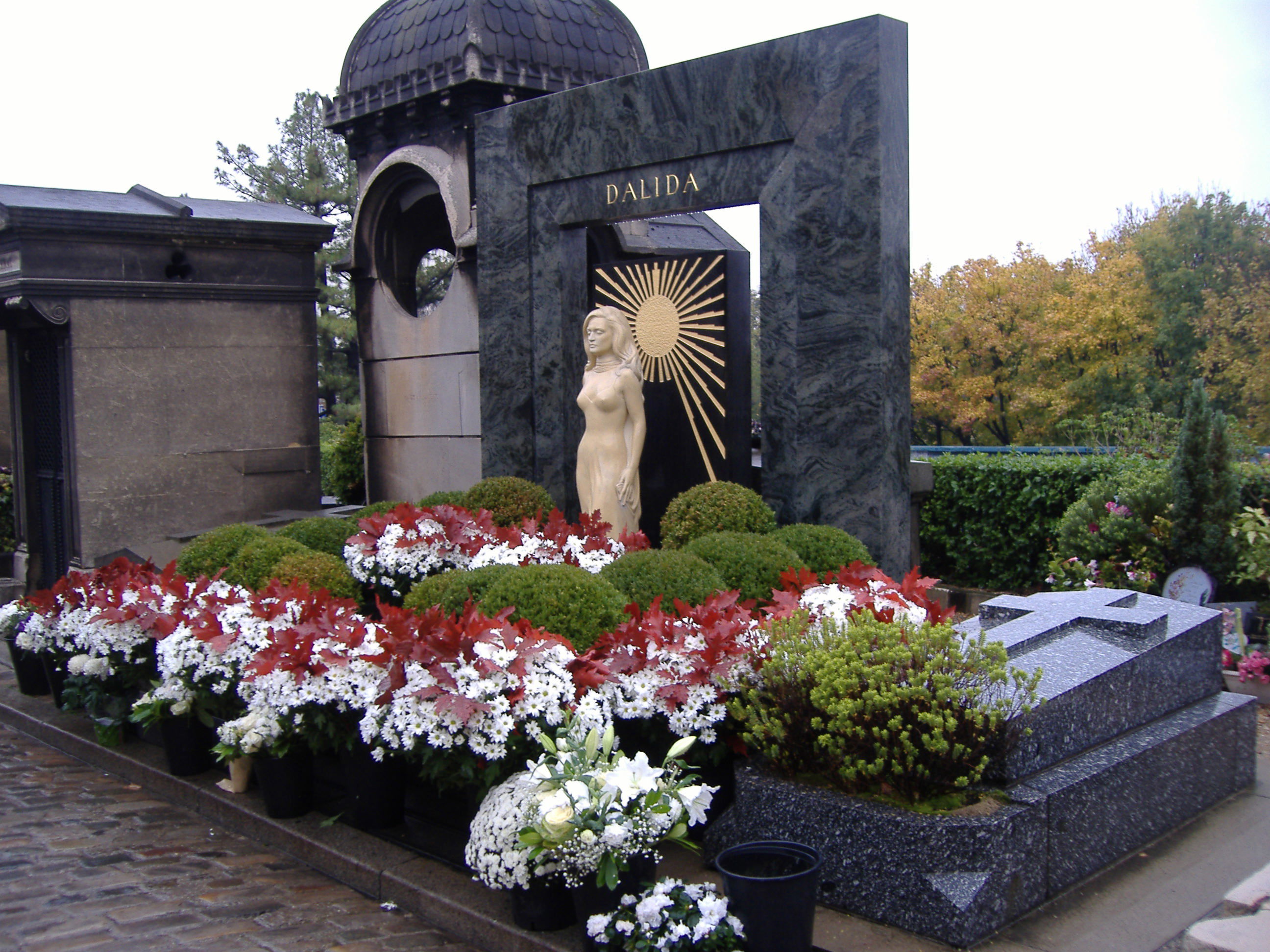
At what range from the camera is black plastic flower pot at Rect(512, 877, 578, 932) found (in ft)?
12.7

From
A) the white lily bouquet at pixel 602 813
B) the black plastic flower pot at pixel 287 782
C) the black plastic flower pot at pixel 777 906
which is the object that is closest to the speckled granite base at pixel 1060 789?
the black plastic flower pot at pixel 777 906

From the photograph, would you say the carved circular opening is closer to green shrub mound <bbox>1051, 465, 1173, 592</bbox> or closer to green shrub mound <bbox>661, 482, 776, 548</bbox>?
green shrub mound <bbox>661, 482, 776, 548</bbox>

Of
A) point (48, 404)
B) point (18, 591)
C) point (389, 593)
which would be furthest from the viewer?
point (18, 591)

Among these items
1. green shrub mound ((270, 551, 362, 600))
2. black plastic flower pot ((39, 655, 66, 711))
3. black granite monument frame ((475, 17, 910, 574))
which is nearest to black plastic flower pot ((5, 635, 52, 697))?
black plastic flower pot ((39, 655, 66, 711))

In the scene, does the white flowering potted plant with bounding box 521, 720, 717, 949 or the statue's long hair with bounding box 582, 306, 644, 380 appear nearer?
the white flowering potted plant with bounding box 521, 720, 717, 949

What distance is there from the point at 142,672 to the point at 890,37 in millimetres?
6365

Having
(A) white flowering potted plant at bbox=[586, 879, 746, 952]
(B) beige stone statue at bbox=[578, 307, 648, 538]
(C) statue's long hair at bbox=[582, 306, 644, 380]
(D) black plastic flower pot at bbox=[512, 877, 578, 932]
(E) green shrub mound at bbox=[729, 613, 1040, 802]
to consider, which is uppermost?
(C) statue's long hair at bbox=[582, 306, 644, 380]

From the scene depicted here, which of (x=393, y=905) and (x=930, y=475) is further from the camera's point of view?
(x=930, y=475)

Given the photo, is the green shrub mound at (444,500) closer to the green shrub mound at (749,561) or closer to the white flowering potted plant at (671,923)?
the green shrub mound at (749,561)

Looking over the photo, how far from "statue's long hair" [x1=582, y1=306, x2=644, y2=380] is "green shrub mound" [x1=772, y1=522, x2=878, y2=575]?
6.45 feet

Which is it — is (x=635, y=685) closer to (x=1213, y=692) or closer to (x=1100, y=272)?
(x=1213, y=692)

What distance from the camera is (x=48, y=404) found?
10773 millimetres

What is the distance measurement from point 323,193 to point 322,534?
2186cm

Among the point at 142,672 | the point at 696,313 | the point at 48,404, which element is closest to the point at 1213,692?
the point at 696,313
